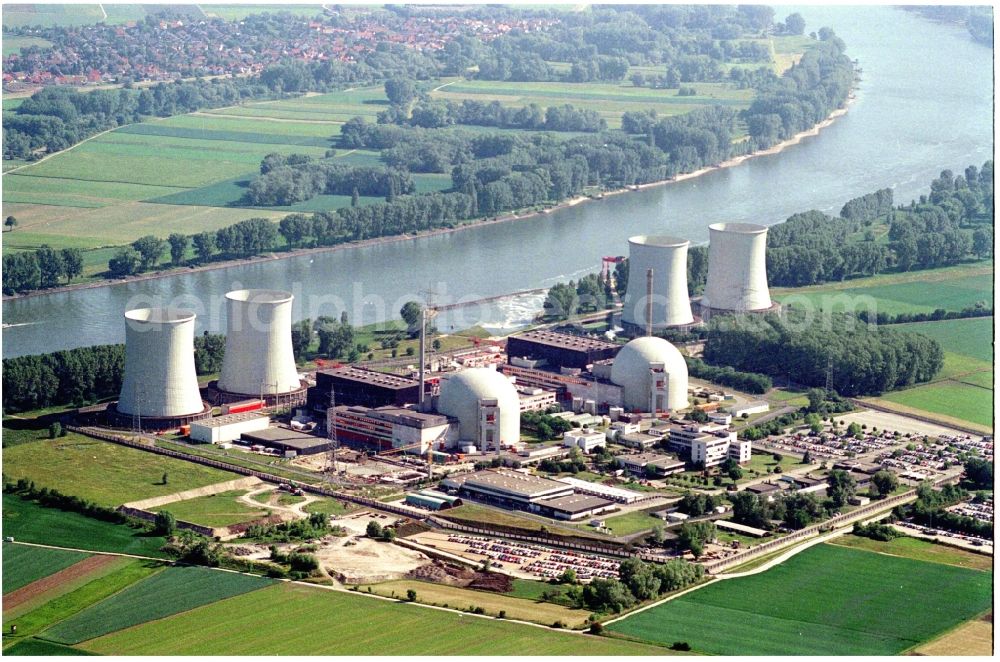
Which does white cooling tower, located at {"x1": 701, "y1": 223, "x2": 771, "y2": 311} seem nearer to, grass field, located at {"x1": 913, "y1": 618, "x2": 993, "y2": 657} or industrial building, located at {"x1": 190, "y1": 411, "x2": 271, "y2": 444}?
industrial building, located at {"x1": 190, "y1": 411, "x2": 271, "y2": 444}

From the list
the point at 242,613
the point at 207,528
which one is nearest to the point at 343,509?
the point at 207,528

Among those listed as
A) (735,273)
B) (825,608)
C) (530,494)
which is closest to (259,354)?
(530,494)

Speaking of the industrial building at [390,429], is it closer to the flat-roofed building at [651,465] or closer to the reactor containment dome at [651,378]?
the flat-roofed building at [651,465]

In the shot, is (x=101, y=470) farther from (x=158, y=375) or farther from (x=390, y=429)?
(x=390, y=429)

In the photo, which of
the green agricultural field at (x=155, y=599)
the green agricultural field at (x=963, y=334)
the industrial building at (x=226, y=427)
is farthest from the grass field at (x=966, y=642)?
the green agricultural field at (x=963, y=334)

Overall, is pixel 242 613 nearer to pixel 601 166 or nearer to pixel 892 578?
pixel 892 578
